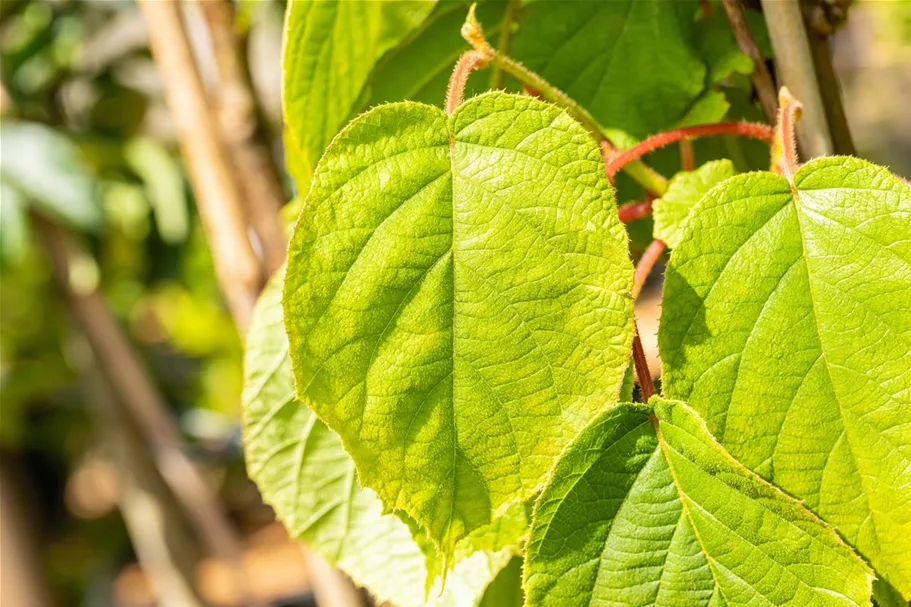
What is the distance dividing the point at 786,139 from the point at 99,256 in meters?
1.98

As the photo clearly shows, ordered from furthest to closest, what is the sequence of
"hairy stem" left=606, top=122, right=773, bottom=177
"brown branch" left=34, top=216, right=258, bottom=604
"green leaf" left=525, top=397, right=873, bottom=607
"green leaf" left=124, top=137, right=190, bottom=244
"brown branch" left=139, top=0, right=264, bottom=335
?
"green leaf" left=124, top=137, right=190, bottom=244
"brown branch" left=34, top=216, right=258, bottom=604
"brown branch" left=139, top=0, right=264, bottom=335
"hairy stem" left=606, top=122, right=773, bottom=177
"green leaf" left=525, top=397, right=873, bottom=607

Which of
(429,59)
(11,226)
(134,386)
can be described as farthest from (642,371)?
(134,386)

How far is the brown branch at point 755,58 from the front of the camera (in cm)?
58

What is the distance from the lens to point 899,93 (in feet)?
25.8

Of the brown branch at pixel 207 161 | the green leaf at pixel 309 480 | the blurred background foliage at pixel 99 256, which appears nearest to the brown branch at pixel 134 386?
the blurred background foliage at pixel 99 256

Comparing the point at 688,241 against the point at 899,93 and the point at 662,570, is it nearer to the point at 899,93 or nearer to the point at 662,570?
the point at 662,570

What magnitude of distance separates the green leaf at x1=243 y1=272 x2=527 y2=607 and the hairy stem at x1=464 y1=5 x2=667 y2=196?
0.22 metres

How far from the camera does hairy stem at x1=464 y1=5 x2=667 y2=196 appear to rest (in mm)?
492

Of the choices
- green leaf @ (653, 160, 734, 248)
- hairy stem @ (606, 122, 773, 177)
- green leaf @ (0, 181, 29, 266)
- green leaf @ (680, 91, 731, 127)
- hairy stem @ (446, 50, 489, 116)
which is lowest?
green leaf @ (653, 160, 734, 248)

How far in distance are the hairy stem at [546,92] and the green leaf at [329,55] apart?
7 cm

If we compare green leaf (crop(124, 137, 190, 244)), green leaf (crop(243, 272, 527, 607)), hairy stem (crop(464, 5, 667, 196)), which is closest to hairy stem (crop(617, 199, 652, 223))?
hairy stem (crop(464, 5, 667, 196))

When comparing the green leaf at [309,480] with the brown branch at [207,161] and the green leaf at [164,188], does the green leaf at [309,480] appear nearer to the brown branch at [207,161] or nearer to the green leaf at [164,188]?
the brown branch at [207,161]

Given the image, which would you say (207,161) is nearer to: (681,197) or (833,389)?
(681,197)

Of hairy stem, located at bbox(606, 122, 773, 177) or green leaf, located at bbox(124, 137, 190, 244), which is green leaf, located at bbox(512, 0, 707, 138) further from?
green leaf, located at bbox(124, 137, 190, 244)
